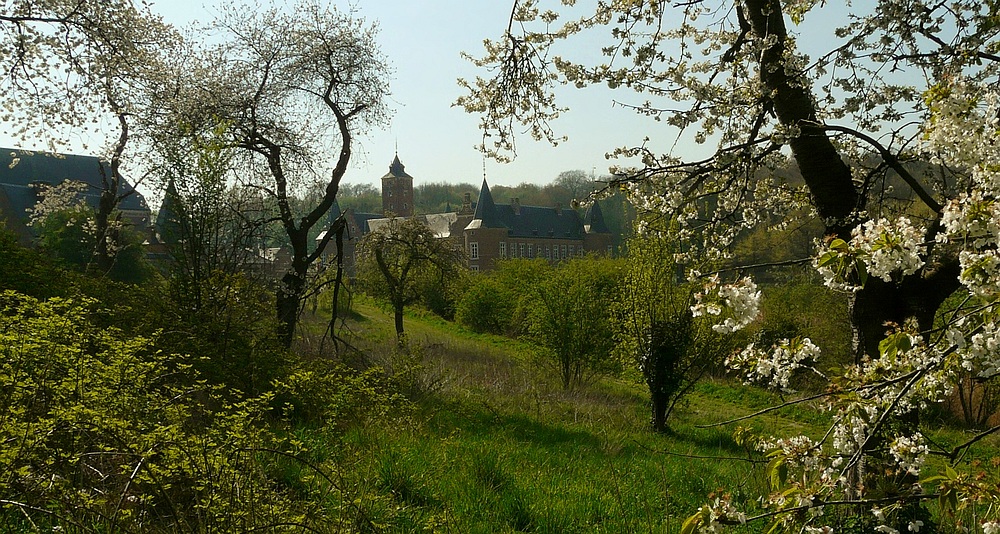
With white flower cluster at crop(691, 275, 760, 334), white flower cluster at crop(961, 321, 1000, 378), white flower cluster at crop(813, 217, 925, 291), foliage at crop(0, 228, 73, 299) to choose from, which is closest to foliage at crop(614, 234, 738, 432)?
foliage at crop(0, 228, 73, 299)

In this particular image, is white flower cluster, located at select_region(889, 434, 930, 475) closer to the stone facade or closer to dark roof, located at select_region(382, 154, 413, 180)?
the stone facade

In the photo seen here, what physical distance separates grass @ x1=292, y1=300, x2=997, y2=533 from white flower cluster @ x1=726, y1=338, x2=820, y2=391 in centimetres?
21

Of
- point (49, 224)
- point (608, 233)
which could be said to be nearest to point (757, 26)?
point (49, 224)

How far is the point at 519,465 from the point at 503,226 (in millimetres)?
61440

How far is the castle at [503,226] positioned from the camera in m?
66.3

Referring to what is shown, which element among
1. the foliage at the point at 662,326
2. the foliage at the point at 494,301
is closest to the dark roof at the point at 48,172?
the foliage at the point at 494,301

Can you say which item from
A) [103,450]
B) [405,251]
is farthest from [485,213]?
[103,450]

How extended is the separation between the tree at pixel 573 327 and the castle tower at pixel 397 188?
57190 mm

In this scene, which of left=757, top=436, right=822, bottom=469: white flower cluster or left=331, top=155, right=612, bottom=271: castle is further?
left=331, top=155, right=612, bottom=271: castle

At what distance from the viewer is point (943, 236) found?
204 cm

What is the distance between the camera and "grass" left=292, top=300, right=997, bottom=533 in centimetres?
468

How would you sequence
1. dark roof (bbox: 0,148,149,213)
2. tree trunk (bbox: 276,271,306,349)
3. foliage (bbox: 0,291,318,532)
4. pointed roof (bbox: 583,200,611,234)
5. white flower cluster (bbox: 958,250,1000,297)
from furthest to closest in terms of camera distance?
pointed roof (bbox: 583,200,611,234) → dark roof (bbox: 0,148,149,213) → tree trunk (bbox: 276,271,306,349) → foliage (bbox: 0,291,318,532) → white flower cluster (bbox: 958,250,1000,297)

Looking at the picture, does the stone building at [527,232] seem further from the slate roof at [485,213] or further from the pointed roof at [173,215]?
A: the pointed roof at [173,215]

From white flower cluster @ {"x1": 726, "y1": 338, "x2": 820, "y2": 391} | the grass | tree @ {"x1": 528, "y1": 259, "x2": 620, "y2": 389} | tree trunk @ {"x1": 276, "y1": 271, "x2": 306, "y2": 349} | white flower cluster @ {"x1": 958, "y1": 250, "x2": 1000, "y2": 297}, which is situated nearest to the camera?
white flower cluster @ {"x1": 958, "y1": 250, "x2": 1000, "y2": 297}
